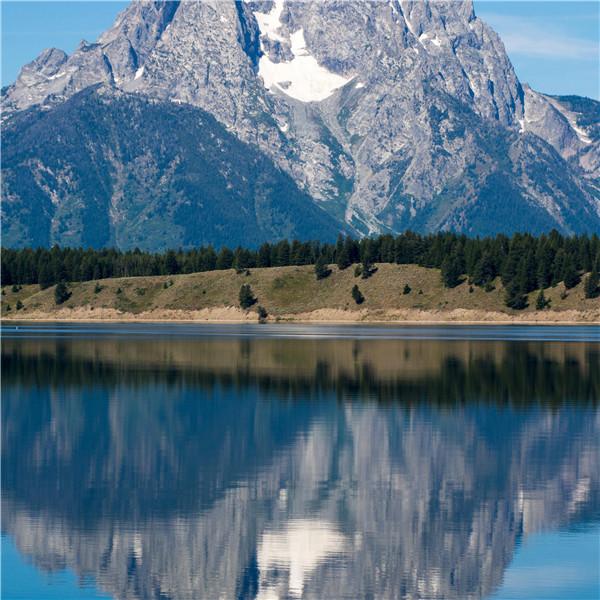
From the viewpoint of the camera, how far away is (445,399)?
3381 inches

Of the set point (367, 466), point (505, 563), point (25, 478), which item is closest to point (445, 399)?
point (367, 466)

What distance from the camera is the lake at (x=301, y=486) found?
128ft

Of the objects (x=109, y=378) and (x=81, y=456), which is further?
(x=109, y=378)

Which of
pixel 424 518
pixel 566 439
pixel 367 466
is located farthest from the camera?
pixel 566 439

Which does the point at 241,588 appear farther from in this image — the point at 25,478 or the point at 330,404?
the point at 330,404

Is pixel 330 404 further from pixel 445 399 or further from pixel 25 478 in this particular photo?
pixel 25 478

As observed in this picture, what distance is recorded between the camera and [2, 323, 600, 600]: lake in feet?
128

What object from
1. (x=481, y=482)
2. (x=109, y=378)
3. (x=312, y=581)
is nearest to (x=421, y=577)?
(x=312, y=581)

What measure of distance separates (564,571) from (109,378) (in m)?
68.8

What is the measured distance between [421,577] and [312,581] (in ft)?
11.9

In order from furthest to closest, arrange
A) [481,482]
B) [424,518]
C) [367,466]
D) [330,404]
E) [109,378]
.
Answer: [109,378] → [330,404] → [367,466] → [481,482] → [424,518]

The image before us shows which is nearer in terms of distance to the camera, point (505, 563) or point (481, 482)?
point (505, 563)

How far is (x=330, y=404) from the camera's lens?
83000mm

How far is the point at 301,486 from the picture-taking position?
2062 inches
